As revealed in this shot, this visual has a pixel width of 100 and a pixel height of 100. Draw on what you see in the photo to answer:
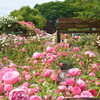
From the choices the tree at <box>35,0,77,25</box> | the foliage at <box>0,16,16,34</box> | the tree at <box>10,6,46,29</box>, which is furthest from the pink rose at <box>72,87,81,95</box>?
the tree at <box>35,0,77,25</box>

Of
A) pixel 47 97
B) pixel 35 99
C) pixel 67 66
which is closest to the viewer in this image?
pixel 35 99

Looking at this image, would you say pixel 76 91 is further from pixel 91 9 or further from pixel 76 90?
pixel 91 9

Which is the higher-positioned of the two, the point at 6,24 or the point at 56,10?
the point at 56,10

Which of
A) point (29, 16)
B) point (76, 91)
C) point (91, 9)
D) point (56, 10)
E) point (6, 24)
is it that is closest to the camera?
point (76, 91)

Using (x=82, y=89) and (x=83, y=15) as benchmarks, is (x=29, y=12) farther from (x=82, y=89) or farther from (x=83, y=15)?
(x=82, y=89)

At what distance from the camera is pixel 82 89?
1.83m

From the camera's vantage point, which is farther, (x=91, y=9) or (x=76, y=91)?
(x=91, y=9)

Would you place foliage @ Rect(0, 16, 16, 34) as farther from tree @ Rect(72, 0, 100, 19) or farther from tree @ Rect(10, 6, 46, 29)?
tree @ Rect(10, 6, 46, 29)

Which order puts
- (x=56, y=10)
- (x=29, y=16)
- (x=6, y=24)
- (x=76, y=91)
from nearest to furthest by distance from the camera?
(x=76, y=91)
(x=6, y=24)
(x=29, y=16)
(x=56, y=10)

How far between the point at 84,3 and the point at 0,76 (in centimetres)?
1081

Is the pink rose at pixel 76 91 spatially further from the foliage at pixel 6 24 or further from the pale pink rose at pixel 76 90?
the foliage at pixel 6 24

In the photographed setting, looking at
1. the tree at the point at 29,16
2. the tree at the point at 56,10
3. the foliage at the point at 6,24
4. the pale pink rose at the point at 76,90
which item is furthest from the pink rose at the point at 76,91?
the tree at the point at 56,10

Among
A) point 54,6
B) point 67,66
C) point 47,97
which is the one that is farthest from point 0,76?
point 54,6

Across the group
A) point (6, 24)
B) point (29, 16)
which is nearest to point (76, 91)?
point (6, 24)
